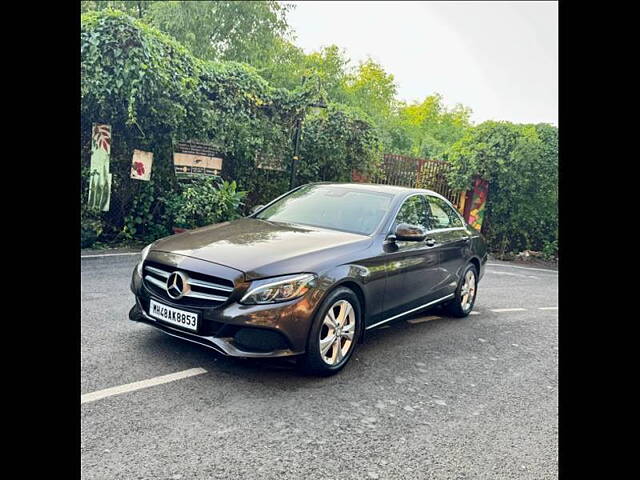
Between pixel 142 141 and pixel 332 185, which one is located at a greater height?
pixel 142 141

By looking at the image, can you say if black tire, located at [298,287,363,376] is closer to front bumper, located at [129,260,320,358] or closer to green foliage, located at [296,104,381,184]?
front bumper, located at [129,260,320,358]

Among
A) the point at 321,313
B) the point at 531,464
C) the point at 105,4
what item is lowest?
the point at 531,464

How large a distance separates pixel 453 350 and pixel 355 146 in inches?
323

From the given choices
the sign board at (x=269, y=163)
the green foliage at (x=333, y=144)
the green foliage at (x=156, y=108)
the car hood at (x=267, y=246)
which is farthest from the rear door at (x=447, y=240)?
the green foliage at (x=333, y=144)

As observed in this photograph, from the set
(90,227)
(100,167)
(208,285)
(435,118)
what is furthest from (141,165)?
(435,118)

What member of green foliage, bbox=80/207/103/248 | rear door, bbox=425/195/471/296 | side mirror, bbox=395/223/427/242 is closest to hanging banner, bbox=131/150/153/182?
A: green foliage, bbox=80/207/103/248

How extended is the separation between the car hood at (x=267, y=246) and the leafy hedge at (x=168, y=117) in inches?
200

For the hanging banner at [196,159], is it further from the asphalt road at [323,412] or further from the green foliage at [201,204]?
the asphalt road at [323,412]

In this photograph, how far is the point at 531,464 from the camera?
127 inches

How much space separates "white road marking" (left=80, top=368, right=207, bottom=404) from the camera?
3588mm

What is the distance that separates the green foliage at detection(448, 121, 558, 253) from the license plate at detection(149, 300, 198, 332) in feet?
38.3
